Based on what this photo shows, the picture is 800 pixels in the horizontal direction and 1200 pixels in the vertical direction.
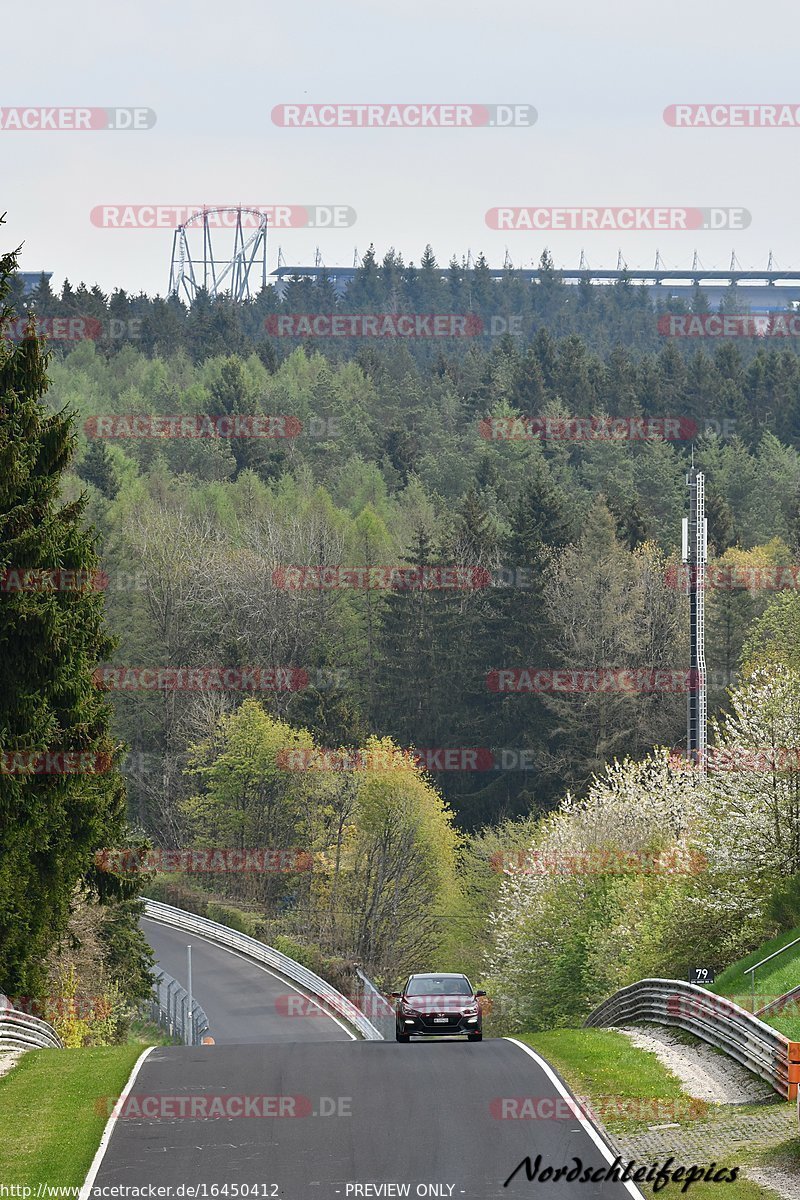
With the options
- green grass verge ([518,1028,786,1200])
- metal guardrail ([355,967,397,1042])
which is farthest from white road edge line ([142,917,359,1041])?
green grass verge ([518,1028,786,1200])

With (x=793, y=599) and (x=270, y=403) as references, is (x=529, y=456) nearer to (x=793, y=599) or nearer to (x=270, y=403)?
(x=270, y=403)

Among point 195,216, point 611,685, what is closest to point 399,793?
point 611,685

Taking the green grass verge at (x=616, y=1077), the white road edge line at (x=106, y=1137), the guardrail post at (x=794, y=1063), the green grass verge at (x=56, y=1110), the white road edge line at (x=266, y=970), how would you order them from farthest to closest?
the white road edge line at (x=266, y=970) < the green grass verge at (x=616, y=1077) < the guardrail post at (x=794, y=1063) < the green grass verge at (x=56, y=1110) < the white road edge line at (x=106, y=1137)

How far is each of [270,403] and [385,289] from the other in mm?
70313

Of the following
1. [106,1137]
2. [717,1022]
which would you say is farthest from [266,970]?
[106,1137]

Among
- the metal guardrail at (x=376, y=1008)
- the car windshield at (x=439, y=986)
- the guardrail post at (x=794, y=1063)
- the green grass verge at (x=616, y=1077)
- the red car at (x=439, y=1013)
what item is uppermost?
the guardrail post at (x=794, y=1063)

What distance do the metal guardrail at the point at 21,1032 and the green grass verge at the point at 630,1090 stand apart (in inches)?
333

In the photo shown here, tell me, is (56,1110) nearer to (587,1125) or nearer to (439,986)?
(587,1125)

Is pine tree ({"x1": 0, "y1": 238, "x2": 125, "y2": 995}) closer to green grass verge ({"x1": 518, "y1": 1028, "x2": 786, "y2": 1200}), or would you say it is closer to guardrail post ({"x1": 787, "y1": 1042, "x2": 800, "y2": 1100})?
green grass verge ({"x1": 518, "y1": 1028, "x2": 786, "y2": 1200})

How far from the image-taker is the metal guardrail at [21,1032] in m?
27.3

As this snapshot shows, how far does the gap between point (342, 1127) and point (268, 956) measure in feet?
155

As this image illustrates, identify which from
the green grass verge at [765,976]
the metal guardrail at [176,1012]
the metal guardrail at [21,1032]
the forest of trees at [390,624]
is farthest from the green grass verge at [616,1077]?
the metal guardrail at [176,1012]

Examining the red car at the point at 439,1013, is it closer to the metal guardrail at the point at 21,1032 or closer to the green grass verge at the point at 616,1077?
the green grass verge at the point at 616,1077

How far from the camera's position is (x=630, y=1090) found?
74.0 feet
